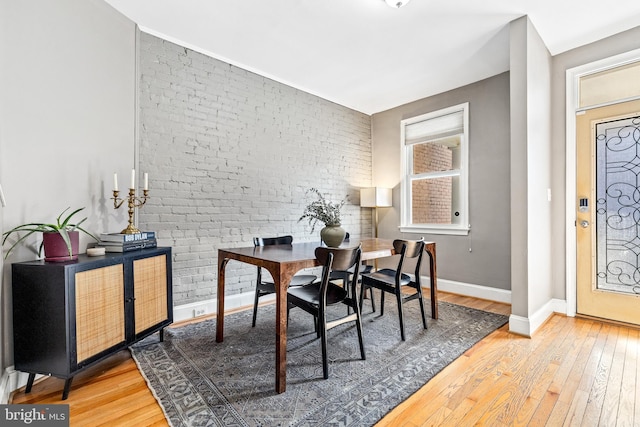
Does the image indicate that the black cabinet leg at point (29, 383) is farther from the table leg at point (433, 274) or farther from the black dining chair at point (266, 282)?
the table leg at point (433, 274)

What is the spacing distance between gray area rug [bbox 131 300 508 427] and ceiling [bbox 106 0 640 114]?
2.68 m

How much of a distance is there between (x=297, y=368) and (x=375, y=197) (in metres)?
2.84

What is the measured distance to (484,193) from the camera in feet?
11.9

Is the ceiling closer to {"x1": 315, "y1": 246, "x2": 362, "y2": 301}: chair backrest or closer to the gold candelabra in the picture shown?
the gold candelabra

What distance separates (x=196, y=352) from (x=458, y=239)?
3.26m

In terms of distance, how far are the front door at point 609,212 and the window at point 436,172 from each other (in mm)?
1141

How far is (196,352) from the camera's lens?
7.23ft

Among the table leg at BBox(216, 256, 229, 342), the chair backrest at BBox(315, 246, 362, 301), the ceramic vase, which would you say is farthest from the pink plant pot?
the ceramic vase

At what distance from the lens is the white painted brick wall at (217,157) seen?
2.73m

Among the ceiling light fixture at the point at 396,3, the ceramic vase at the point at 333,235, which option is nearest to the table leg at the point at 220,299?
the ceramic vase at the point at 333,235

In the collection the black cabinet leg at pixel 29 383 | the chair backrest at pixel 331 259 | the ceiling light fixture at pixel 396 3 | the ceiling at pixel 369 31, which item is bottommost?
the black cabinet leg at pixel 29 383

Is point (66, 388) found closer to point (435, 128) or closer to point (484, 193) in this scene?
point (484, 193)

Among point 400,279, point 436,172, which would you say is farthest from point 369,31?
point 400,279

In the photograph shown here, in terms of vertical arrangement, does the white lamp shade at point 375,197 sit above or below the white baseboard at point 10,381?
above
